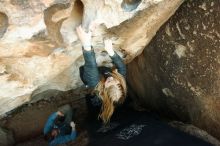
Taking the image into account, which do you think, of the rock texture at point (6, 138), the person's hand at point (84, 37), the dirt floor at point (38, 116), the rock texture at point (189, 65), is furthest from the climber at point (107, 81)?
the rock texture at point (6, 138)

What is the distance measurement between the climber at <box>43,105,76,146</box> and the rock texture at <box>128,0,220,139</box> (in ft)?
2.01

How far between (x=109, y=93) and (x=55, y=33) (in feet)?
1.97

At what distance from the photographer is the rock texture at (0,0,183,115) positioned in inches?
69.1

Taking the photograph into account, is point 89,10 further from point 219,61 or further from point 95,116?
point 95,116

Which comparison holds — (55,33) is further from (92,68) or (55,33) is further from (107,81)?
(107,81)

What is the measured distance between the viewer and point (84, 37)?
201cm

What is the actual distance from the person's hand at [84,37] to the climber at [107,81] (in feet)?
0.41

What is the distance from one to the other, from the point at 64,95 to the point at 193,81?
109cm

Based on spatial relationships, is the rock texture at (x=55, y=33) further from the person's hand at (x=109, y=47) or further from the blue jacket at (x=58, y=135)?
the blue jacket at (x=58, y=135)

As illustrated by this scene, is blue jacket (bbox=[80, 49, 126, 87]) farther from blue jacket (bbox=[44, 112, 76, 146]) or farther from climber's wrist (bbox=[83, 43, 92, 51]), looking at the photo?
blue jacket (bbox=[44, 112, 76, 146])

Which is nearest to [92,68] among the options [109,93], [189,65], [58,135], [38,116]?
[109,93]

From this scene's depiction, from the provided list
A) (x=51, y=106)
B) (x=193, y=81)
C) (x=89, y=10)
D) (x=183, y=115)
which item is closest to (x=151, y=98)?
(x=183, y=115)

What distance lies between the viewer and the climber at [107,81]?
223 centimetres

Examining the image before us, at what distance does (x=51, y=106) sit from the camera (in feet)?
9.67
